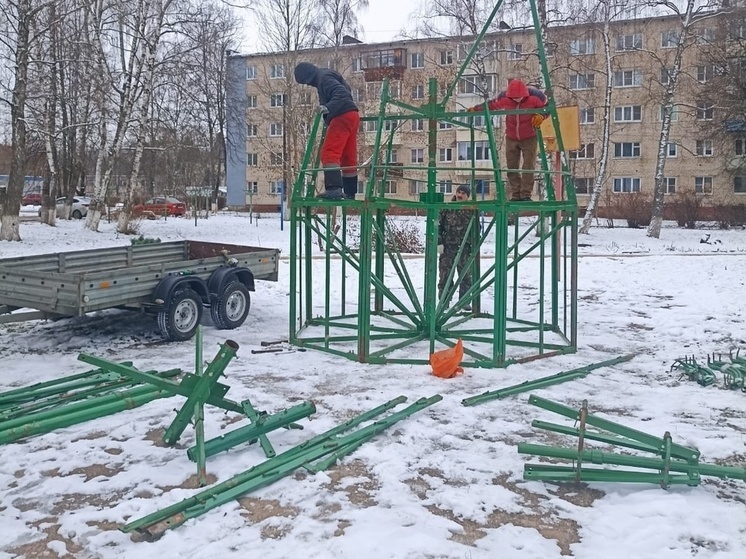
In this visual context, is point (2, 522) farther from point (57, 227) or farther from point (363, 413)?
point (57, 227)

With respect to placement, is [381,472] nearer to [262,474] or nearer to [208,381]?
[262,474]

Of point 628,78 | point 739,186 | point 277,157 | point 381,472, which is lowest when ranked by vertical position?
point 381,472

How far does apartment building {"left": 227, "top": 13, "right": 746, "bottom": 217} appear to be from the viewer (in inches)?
1152

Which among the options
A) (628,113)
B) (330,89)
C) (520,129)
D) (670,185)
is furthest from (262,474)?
(670,185)

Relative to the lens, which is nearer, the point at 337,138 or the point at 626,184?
A: the point at 337,138

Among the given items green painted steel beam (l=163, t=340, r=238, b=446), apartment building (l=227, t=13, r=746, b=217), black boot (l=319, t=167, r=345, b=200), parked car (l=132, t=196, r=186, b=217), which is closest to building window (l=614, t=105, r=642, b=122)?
apartment building (l=227, t=13, r=746, b=217)

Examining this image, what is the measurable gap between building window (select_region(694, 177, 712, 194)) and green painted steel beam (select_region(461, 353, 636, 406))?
121ft

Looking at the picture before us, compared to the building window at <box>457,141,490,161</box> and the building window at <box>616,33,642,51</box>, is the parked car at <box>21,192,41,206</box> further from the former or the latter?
the building window at <box>616,33,642,51</box>

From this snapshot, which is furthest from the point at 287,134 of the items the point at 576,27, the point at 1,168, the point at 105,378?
the point at 1,168

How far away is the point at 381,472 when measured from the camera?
461cm

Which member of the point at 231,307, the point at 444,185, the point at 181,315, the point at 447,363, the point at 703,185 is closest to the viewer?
the point at 447,363

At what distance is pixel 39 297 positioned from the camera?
7.34 metres

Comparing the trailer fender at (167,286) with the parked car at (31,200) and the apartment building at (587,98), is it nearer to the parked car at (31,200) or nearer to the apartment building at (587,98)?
the apartment building at (587,98)

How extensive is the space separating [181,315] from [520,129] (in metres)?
4.35
